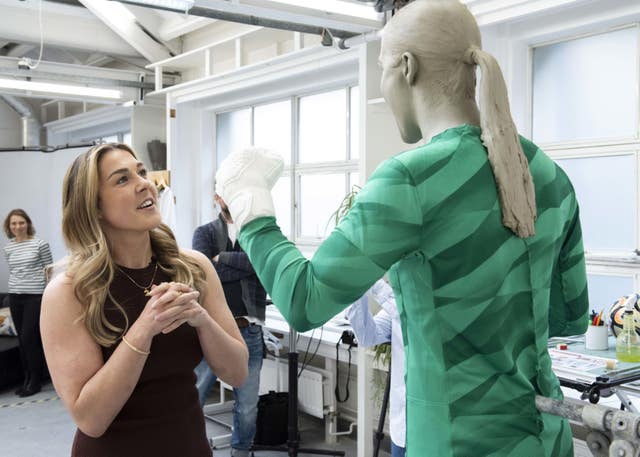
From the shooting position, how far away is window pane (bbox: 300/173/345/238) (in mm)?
4812

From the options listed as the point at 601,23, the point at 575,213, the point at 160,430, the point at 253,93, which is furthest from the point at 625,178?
the point at 253,93

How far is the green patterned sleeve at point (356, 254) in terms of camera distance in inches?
37.0

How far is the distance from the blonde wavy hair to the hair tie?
921 mm

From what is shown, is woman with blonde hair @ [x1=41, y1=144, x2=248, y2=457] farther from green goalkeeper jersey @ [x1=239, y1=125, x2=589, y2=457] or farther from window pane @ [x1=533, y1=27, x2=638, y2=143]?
window pane @ [x1=533, y1=27, x2=638, y2=143]

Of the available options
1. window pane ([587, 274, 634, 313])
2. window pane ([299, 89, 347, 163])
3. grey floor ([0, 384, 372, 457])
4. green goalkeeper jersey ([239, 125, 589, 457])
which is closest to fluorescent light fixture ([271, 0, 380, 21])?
window pane ([299, 89, 347, 163])

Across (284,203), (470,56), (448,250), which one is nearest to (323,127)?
(284,203)

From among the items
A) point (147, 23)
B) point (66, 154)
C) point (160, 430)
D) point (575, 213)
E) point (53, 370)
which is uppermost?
point (147, 23)

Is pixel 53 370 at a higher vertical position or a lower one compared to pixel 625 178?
lower

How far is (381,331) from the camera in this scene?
2.75 m

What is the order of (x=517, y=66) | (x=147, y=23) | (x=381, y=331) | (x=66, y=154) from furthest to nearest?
(x=66, y=154), (x=147, y=23), (x=517, y=66), (x=381, y=331)

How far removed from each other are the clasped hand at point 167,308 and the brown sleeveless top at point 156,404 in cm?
12

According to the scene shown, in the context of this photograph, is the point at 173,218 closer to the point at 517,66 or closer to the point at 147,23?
the point at 147,23

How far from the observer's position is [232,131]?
19.3 ft

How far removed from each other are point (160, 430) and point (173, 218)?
389 centimetres
